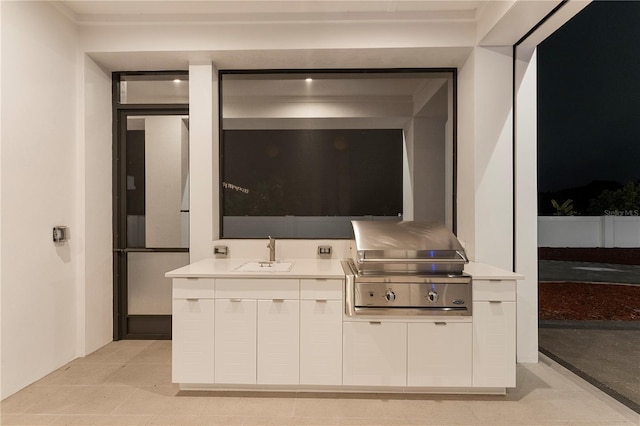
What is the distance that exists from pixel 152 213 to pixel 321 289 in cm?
223

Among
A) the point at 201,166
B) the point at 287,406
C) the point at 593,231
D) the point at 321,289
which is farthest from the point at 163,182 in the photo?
the point at 593,231

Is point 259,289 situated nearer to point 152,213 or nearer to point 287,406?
point 287,406

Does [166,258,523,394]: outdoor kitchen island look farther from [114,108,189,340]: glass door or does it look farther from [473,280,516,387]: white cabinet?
[114,108,189,340]: glass door

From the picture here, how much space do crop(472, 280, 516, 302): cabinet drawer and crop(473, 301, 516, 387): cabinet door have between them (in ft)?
0.14

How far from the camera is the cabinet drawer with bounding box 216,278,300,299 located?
2.62m

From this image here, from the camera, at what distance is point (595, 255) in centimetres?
1326

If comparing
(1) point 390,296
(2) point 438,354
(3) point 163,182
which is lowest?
(2) point 438,354

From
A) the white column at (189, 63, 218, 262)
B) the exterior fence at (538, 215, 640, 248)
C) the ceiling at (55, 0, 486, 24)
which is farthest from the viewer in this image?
the exterior fence at (538, 215, 640, 248)

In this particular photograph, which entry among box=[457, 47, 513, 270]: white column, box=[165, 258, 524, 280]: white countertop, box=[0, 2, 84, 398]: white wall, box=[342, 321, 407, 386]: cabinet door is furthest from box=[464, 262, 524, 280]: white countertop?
box=[0, 2, 84, 398]: white wall

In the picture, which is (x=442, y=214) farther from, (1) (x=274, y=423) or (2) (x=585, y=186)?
(2) (x=585, y=186)

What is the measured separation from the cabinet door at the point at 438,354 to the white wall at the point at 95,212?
2909mm

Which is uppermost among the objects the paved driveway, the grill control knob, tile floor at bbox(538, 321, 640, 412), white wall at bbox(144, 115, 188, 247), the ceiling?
the ceiling

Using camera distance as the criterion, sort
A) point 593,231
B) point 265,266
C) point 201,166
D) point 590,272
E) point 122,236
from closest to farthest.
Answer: point 265,266 → point 201,166 → point 122,236 → point 590,272 → point 593,231

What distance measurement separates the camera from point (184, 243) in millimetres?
3836
